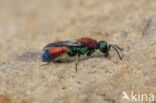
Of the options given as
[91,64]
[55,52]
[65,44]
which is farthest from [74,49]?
[91,64]

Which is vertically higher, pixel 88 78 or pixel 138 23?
pixel 138 23

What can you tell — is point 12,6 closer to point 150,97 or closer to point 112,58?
point 112,58

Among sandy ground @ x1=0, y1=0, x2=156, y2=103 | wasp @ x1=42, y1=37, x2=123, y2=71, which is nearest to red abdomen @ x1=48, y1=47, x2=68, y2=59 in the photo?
wasp @ x1=42, y1=37, x2=123, y2=71

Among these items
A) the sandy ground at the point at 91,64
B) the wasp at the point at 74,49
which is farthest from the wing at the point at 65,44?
the sandy ground at the point at 91,64

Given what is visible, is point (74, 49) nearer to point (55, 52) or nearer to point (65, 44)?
point (65, 44)

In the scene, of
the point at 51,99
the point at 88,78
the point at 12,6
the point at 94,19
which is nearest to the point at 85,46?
the point at 88,78

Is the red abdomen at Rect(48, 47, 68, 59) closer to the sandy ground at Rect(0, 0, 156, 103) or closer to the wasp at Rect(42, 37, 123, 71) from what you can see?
the wasp at Rect(42, 37, 123, 71)
